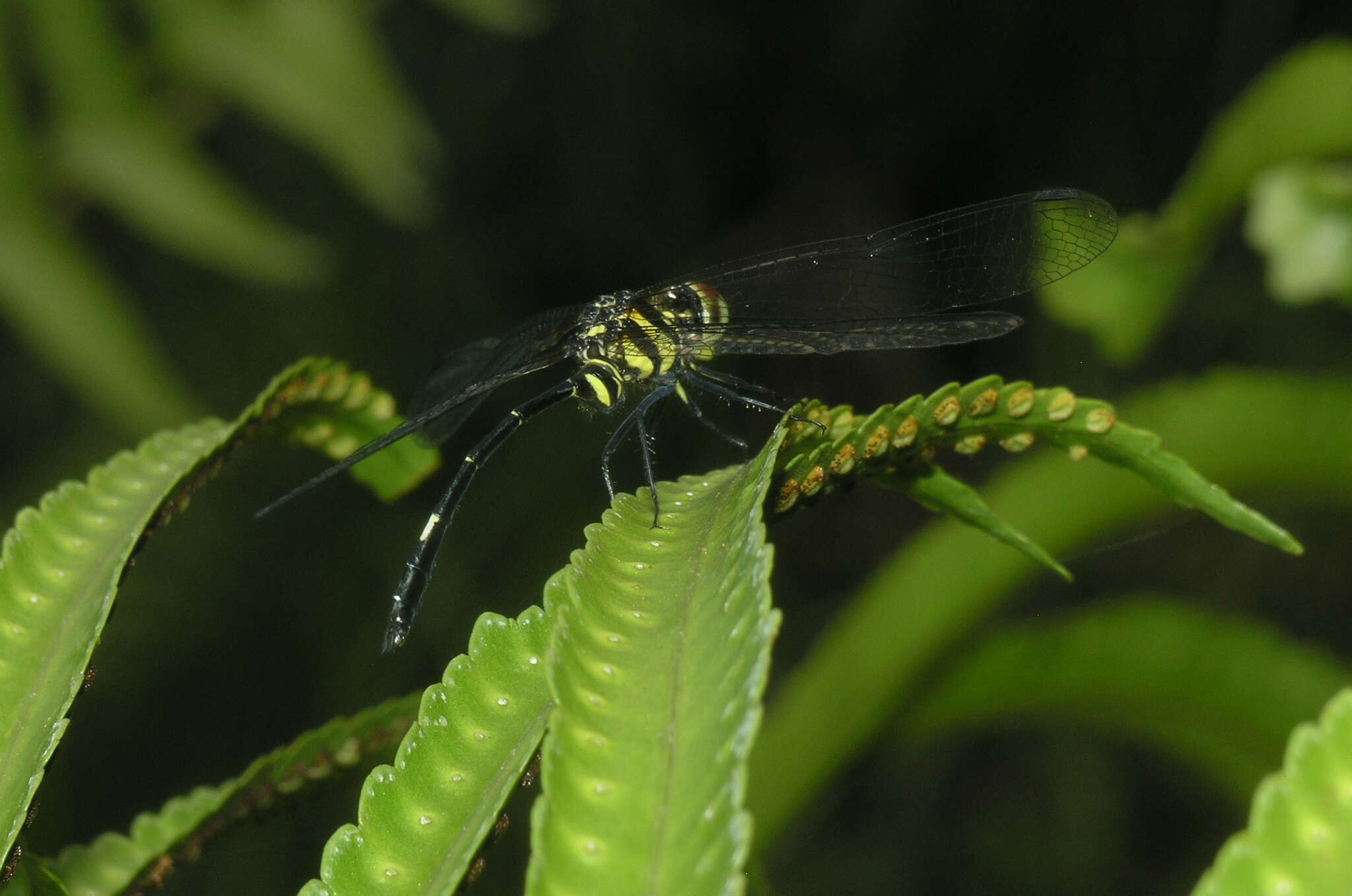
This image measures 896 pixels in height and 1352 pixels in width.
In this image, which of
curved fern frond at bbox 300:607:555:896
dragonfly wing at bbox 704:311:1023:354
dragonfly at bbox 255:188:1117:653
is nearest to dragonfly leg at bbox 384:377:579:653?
dragonfly at bbox 255:188:1117:653

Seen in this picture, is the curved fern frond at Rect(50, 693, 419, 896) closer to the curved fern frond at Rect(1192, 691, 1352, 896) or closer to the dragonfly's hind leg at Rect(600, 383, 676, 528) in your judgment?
the dragonfly's hind leg at Rect(600, 383, 676, 528)

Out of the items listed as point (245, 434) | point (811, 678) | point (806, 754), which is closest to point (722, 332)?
point (811, 678)

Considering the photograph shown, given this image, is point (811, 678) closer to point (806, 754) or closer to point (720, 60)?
point (806, 754)

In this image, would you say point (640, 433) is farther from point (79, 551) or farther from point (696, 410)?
point (79, 551)

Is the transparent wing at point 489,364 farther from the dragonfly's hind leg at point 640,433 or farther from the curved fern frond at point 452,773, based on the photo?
the curved fern frond at point 452,773

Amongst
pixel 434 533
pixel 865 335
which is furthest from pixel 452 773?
pixel 865 335
